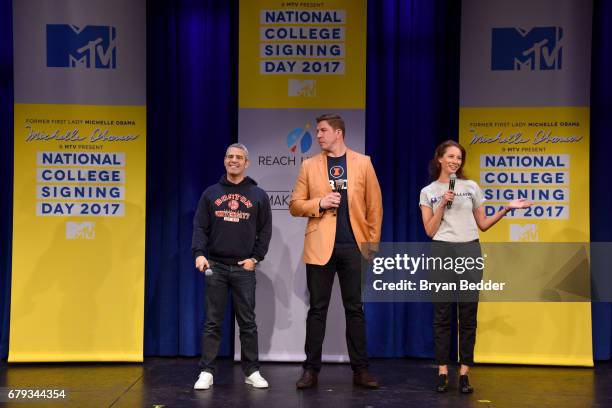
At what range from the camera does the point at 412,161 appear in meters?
5.31

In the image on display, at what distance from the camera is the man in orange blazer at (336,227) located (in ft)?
13.7

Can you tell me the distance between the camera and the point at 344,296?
14.0 ft

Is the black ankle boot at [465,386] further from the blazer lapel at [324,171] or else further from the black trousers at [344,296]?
the blazer lapel at [324,171]

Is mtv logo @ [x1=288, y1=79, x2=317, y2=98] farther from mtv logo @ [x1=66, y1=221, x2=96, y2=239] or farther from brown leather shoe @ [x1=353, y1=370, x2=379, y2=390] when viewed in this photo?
brown leather shoe @ [x1=353, y1=370, x2=379, y2=390]

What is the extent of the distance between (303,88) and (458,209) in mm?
1528

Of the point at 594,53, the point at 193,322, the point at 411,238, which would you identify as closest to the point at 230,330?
the point at 193,322

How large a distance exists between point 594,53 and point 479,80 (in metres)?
0.97

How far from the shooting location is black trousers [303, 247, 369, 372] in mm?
4191

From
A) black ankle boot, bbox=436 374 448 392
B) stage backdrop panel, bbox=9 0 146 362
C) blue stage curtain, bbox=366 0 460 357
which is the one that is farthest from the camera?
blue stage curtain, bbox=366 0 460 357

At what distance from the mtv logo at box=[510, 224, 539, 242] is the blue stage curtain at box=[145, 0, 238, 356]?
224cm

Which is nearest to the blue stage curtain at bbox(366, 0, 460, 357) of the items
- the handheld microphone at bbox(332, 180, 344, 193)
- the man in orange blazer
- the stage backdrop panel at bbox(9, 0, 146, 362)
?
the man in orange blazer

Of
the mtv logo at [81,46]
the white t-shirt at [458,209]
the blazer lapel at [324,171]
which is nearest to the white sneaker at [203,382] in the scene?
the blazer lapel at [324,171]

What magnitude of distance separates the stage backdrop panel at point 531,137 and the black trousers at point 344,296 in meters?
1.25

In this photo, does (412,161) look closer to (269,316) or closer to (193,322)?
(269,316)
